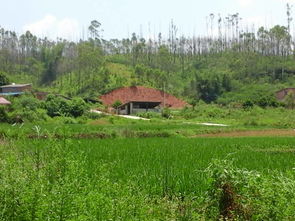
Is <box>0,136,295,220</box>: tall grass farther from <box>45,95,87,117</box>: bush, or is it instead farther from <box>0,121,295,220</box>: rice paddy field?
<box>45,95,87,117</box>: bush

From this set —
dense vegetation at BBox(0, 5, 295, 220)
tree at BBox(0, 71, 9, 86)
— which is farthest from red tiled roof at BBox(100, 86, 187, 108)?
tree at BBox(0, 71, 9, 86)

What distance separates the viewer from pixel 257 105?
1986 inches

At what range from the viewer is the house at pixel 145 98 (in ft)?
173

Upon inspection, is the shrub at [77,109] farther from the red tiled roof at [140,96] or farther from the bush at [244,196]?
the bush at [244,196]

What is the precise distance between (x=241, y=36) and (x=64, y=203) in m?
80.7

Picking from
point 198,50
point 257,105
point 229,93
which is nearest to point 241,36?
point 198,50

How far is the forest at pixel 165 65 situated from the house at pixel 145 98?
1.98m

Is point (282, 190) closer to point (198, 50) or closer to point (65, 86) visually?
point (65, 86)

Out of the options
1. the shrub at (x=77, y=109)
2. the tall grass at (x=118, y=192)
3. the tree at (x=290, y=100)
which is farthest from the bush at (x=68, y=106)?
the tall grass at (x=118, y=192)

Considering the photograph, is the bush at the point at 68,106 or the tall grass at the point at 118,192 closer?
the tall grass at the point at 118,192

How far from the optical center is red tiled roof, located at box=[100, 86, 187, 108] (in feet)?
181

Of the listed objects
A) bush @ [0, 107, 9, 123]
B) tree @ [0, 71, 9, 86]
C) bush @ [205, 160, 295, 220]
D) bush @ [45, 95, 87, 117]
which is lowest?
bush @ [205, 160, 295, 220]

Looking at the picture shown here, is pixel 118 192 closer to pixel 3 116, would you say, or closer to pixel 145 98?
pixel 3 116

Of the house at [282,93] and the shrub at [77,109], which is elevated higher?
the house at [282,93]
